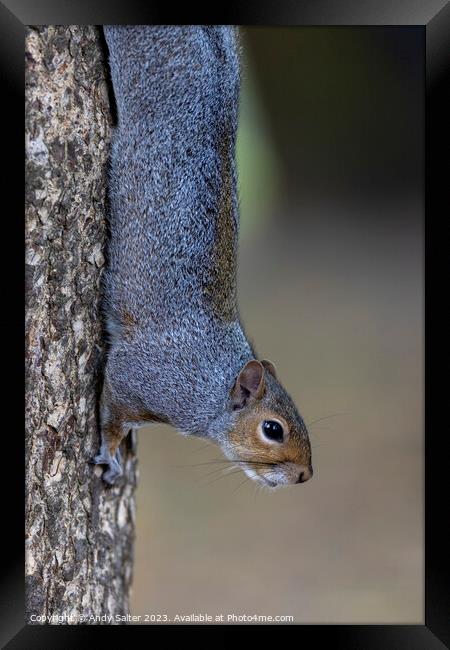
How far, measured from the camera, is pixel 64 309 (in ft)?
5.94

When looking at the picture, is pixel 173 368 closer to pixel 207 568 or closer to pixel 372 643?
pixel 372 643

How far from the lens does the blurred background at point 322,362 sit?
247 centimetres

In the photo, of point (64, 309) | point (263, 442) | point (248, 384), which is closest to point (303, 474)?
point (263, 442)

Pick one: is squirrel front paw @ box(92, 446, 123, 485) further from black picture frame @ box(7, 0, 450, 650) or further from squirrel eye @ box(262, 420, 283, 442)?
squirrel eye @ box(262, 420, 283, 442)

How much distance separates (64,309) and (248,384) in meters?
0.59

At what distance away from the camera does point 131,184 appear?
6.33 feet

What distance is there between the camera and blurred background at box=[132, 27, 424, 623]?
8.11 ft

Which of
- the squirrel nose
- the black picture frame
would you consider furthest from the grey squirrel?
the black picture frame

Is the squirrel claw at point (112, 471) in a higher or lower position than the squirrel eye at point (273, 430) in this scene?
lower

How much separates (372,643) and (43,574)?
861mm

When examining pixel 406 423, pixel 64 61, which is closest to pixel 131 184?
pixel 64 61

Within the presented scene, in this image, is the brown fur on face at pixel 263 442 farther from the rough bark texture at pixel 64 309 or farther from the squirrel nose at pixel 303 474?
the rough bark texture at pixel 64 309
